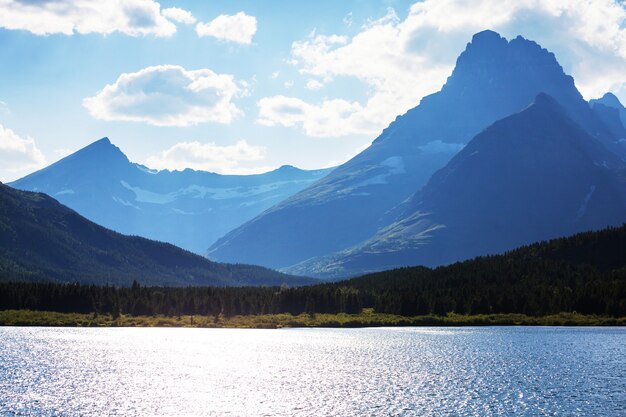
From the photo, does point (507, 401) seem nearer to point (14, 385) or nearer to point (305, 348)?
point (14, 385)

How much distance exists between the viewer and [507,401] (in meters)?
84.0

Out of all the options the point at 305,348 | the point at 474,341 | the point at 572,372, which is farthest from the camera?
the point at 474,341

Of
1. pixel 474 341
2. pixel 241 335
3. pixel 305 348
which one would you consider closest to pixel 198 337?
pixel 241 335

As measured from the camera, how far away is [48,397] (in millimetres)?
83312

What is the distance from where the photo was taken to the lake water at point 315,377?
7975 centimetres

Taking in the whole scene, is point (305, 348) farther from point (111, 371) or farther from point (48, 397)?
point (48, 397)

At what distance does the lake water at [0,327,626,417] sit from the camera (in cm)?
7975

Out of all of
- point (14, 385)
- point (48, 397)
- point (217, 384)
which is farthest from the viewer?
point (217, 384)

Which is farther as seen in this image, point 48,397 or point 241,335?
point 241,335

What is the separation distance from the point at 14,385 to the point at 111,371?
20824 millimetres

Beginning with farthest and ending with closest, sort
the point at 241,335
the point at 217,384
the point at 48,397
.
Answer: the point at 241,335 → the point at 217,384 → the point at 48,397

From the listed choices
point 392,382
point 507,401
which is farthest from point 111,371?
point 507,401

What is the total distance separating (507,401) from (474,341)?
8348 centimetres

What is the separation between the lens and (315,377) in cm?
10588
